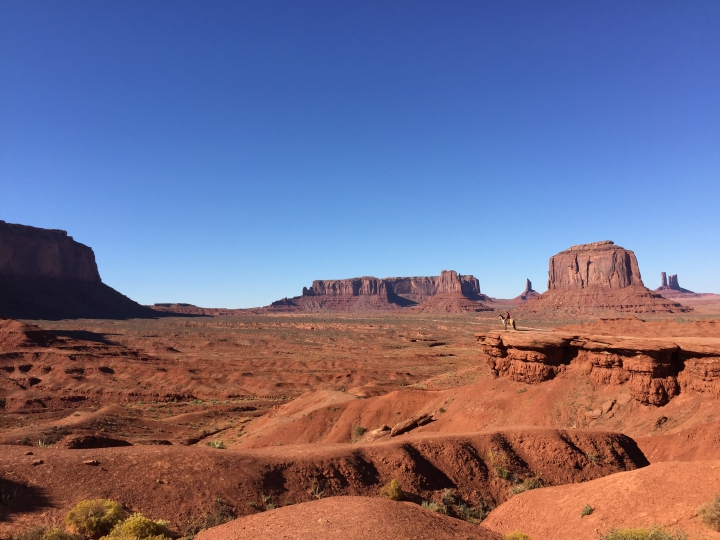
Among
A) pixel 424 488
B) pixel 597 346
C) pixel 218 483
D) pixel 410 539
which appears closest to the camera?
pixel 410 539

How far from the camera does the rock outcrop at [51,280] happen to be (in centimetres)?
11112

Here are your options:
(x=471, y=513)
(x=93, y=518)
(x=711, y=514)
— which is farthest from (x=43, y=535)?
(x=711, y=514)

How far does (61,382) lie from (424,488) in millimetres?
42523

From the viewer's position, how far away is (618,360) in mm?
20594

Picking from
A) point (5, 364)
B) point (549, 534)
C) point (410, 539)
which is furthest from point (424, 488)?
point (5, 364)

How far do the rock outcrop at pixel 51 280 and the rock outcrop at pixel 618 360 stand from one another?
115 metres

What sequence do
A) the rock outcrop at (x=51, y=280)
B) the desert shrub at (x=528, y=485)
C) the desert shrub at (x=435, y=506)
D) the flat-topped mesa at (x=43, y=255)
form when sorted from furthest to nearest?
the flat-topped mesa at (x=43, y=255) < the rock outcrop at (x=51, y=280) < the desert shrub at (x=528, y=485) < the desert shrub at (x=435, y=506)

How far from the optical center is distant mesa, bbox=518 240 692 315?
127m

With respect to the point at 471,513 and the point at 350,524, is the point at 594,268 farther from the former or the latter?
the point at 350,524

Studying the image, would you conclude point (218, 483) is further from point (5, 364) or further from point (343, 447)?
point (5, 364)

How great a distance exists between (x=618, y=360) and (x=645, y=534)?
14.4 meters

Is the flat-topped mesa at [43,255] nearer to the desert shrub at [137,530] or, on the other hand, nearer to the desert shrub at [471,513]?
the desert shrub at [137,530]

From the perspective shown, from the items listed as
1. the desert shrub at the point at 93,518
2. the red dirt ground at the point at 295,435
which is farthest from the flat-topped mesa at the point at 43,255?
the desert shrub at the point at 93,518

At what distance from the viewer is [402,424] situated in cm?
2194
